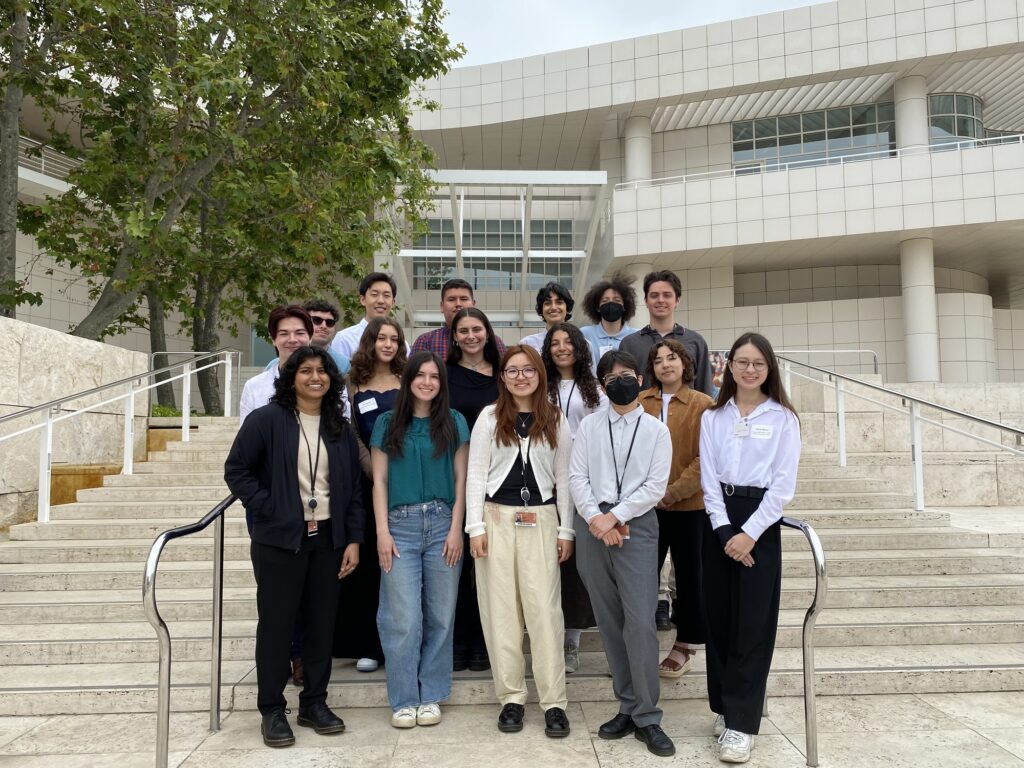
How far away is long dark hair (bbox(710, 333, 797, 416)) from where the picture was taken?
344 cm

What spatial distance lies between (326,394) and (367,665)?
1636 mm

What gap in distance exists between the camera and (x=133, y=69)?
351 inches

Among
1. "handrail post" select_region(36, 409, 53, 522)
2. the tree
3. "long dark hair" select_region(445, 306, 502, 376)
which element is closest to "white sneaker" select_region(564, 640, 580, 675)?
"long dark hair" select_region(445, 306, 502, 376)

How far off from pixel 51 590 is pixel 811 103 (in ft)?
69.5

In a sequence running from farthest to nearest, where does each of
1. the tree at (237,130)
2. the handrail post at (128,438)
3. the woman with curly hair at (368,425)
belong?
the tree at (237,130) → the handrail post at (128,438) → the woman with curly hair at (368,425)

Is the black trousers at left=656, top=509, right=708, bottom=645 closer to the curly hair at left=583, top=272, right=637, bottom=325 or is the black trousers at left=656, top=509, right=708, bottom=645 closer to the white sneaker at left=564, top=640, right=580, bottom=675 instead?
the white sneaker at left=564, top=640, right=580, bottom=675

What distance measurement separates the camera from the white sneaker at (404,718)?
357 centimetres

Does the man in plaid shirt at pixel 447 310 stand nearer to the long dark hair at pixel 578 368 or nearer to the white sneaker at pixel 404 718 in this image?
the long dark hair at pixel 578 368

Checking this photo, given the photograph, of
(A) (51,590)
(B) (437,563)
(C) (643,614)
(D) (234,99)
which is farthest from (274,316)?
(D) (234,99)

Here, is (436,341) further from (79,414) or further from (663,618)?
(79,414)

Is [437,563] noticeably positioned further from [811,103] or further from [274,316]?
[811,103]

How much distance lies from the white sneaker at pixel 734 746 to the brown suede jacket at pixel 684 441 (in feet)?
3.53

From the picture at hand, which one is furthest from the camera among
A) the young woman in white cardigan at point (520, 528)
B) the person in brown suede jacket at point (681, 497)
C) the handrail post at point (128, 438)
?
the handrail post at point (128, 438)

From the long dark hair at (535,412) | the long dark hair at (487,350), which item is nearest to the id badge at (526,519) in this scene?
the long dark hair at (535,412)
